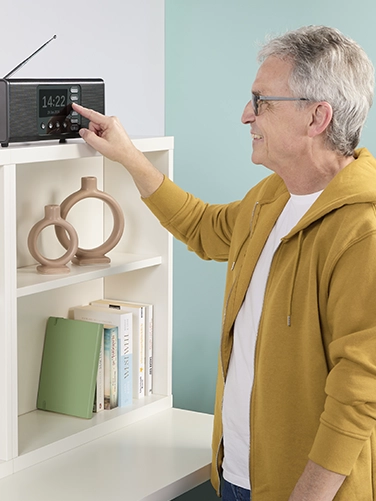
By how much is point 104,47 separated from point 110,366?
1113mm

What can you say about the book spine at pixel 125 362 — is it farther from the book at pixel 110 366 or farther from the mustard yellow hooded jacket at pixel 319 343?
the mustard yellow hooded jacket at pixel 319 343

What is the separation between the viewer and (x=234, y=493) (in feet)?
5.29

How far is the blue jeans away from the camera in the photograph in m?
1.58

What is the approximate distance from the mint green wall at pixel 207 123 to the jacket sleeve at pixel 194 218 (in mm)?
869

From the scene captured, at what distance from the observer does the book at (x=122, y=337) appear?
204cm

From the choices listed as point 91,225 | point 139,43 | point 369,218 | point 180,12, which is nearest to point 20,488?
point 91,225

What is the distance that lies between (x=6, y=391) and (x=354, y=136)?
0.89 m

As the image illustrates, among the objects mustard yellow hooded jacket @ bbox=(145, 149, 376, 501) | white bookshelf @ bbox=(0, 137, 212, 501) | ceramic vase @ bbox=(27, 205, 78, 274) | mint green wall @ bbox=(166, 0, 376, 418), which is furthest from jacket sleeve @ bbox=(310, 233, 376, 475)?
mint green wall @ bbox=(166, 0, 376, 418)

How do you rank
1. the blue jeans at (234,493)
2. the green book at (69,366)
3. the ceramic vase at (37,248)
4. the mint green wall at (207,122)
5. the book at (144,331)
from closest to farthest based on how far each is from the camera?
the blue jeans at (234,493), the ceramic vase at (37,248), the green book at (69,366), the book at (144,331), the mint green wall at (207,122)

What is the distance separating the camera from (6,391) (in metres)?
1.70

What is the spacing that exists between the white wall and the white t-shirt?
3.49ft

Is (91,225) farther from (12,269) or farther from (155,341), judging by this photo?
(12,269)

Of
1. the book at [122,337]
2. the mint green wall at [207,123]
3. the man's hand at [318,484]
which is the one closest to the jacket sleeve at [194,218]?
the book at [122,337]

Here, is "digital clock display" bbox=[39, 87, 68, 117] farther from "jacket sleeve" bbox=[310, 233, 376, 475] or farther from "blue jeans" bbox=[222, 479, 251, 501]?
"blue jeans" bbox=[222, 479, 251, 501]
